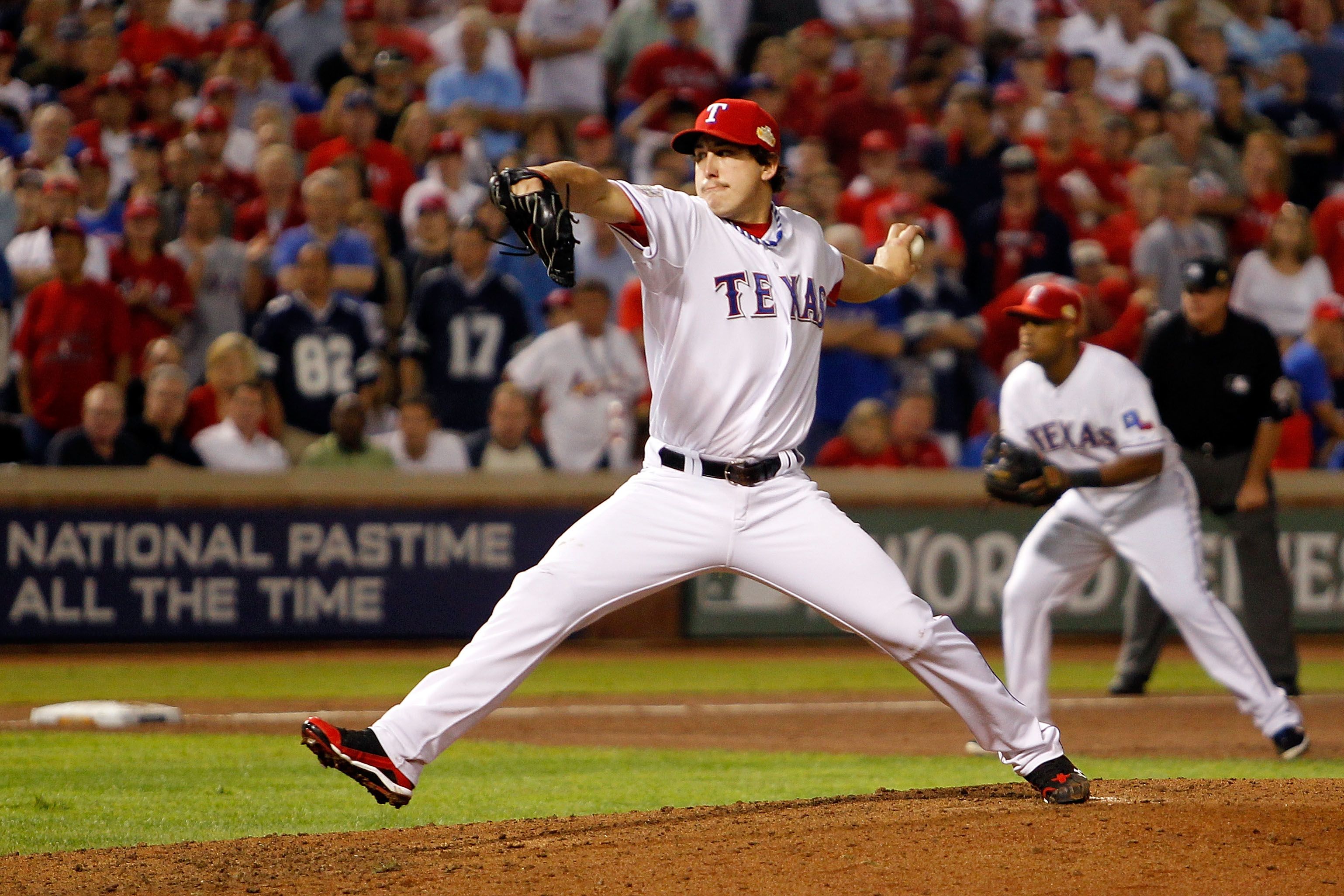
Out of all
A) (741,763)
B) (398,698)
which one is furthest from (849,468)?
(741,763)

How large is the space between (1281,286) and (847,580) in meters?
9.79

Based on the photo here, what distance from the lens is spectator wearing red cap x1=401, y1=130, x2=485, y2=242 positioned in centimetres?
1313

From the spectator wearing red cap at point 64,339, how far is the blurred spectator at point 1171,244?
→ 25.2ft

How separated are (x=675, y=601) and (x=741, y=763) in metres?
4.81

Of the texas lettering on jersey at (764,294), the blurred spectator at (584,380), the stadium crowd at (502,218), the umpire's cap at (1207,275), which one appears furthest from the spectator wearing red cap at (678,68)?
the texas lettering on jersey at (764,294)

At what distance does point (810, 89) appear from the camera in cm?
1504

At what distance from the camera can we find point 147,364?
11.7 metres

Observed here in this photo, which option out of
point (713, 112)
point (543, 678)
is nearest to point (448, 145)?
point (543, 678)

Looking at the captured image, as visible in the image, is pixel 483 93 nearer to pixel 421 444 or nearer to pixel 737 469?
pixel 421 444

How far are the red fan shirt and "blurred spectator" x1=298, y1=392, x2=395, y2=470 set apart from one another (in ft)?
4.86

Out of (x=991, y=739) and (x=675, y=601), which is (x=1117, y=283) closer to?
(x=675, y=601)

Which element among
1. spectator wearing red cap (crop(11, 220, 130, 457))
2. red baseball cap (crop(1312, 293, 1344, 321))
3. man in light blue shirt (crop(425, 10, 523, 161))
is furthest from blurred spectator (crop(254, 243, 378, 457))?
red baseball cap (crop(1312, 293, 1344, 321))

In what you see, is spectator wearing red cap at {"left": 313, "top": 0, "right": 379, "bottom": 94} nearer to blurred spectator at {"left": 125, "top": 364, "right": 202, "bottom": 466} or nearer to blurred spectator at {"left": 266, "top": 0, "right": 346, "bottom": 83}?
blurred spectator at {"left": 266, "top": 0, "right": 346, "bottom": 83}

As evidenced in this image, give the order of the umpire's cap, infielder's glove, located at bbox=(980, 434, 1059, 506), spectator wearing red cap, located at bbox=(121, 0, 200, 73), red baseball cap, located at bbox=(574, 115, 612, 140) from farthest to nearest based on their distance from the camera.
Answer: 1. spectator wearing red cap, located at bbox=(121, 0, 200, 73)
2. red baseball cap, located at bbox=(574, 115, 612, 140)
3. the umpire's cap
4. infielder's glove, located at bbox=(980, 434, 1059, 506)
